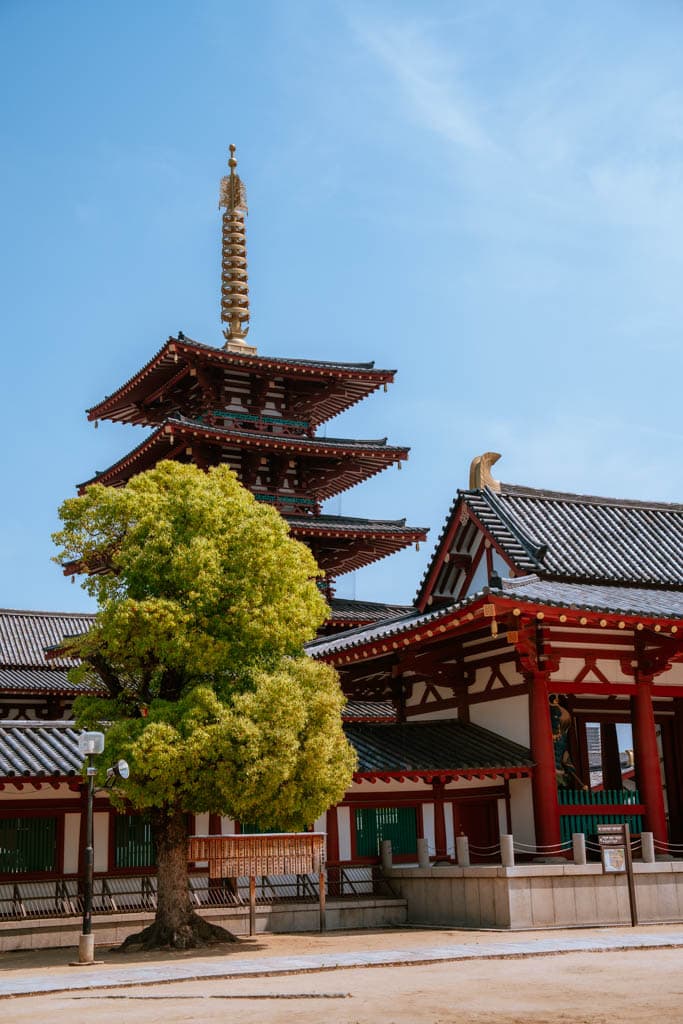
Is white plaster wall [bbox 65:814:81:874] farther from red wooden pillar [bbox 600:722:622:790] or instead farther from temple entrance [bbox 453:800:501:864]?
red wooden pillar [bbox 600:722:622:790]

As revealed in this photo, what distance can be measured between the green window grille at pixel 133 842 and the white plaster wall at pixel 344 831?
12.3 ft

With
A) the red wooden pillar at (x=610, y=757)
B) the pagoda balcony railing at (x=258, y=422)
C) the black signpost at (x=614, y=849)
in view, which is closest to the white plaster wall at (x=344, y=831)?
the black signpost at (x=614, y=849)

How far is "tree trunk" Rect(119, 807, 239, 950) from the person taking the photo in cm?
1833

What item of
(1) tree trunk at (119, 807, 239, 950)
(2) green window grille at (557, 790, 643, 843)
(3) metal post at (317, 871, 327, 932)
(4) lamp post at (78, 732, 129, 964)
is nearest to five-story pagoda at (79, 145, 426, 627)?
(2) green window grille at (557, 790, 643, 843)

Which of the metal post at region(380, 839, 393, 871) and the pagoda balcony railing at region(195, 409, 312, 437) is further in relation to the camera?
the pagoda balcony railing at region(195, 409, 312, 437)

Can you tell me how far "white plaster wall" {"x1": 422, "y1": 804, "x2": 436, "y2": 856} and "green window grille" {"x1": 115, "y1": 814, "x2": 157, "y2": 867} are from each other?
555 centimetres

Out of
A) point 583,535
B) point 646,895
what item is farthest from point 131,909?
point 583,535

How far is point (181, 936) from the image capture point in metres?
18.2

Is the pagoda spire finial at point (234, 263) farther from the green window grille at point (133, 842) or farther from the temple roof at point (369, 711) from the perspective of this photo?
the green window grille at point (133, 842)

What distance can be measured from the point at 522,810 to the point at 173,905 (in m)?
7.75

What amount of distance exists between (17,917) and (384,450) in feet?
73.4

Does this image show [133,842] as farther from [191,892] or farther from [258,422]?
[258,422]

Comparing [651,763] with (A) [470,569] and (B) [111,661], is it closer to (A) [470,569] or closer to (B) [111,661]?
(A) [470,569]

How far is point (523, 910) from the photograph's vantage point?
19.6 metres
